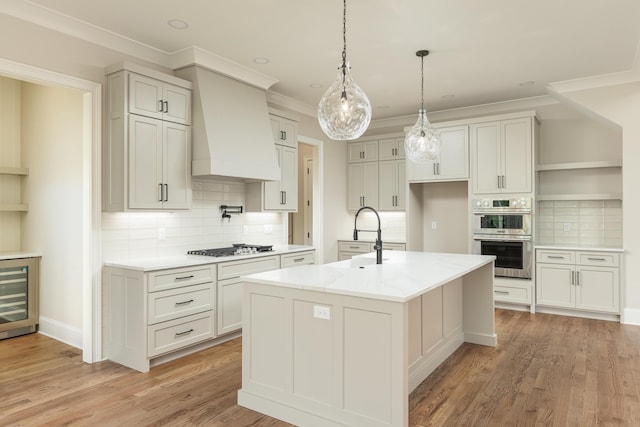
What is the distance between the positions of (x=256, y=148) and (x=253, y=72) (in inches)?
33.9

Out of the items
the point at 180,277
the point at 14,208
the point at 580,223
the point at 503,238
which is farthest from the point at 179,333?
the point at 580,223

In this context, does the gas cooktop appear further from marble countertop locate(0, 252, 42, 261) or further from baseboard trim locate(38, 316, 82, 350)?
marble countertop locate(0, 252, 42, 261)

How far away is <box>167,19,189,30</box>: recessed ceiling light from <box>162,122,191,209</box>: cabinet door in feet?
2.78

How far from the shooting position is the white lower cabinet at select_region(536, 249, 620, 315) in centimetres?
487

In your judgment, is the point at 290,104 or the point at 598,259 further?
the point at 290,104

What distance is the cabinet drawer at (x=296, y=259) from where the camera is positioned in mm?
4832

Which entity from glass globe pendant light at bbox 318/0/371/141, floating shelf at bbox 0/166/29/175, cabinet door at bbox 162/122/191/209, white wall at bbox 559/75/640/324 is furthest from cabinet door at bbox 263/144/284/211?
white wall at bbox 559/75/640/324

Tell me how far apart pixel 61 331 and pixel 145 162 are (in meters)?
2.00

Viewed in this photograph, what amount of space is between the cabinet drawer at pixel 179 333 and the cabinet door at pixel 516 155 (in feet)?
13.4

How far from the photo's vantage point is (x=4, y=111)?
4.65 m

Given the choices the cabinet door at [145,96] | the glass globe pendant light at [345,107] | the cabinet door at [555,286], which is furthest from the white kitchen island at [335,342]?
the cabinet door at [555,286]

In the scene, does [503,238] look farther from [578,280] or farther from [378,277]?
[378,277]

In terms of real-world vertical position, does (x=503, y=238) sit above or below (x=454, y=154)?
below

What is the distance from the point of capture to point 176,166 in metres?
3.98
